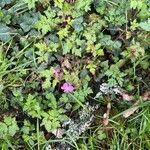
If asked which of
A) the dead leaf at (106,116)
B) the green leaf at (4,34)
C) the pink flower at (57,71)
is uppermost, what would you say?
the green leaf at (4,34)

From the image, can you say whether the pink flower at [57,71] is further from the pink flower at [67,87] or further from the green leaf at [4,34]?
the green leaf at [4,34]

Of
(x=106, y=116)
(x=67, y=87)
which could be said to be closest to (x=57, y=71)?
(x=67, y=87)

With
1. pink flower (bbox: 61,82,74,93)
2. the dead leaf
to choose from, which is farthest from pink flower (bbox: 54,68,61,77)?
the dead leaf

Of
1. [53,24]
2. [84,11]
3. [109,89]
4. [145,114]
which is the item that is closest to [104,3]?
[84,11]

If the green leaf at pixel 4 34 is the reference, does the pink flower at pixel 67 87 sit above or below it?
below

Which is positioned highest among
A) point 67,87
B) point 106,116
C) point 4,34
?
point 4,34

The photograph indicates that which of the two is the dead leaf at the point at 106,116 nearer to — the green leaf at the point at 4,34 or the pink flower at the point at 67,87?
the pink flower at the point at 67,87

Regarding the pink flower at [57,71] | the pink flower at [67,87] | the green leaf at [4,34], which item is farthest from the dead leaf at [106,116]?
the green leaf at [4,34]

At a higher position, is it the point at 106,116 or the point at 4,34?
the point at 4,34

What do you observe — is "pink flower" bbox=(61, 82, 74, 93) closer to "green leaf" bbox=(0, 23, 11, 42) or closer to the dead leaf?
the dead leaf

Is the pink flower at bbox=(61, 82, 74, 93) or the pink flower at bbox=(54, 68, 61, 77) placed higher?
the pink flower at bbox=(54, 68, 61, 77)

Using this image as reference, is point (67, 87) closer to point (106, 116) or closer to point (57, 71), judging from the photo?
point (57, 71)

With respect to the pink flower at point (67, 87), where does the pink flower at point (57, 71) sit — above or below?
above

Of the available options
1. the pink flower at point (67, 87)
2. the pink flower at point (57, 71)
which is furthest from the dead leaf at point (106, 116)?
the pink flower at point (57, 71)
